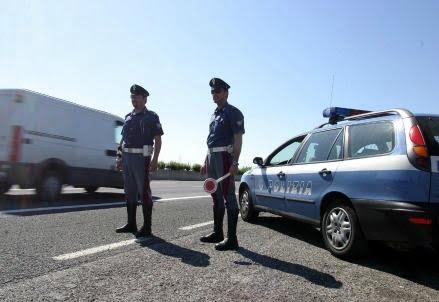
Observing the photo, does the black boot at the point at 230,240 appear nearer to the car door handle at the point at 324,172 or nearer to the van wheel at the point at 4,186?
the car door handle at the point at 324,172

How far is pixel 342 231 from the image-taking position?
197 inches

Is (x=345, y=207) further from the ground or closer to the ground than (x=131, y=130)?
closer to the ground

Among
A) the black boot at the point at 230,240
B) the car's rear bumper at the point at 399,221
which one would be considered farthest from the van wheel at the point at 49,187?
the car's rear bumper at the point at 399,221

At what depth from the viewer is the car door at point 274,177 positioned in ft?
21.8

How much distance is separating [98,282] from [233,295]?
1076mm

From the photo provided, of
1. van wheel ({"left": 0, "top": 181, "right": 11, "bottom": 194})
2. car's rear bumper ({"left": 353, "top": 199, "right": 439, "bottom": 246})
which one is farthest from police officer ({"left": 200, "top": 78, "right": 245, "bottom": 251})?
van wheel ({"left": 0, "top": 181, "right": 11, "bottom": 194})

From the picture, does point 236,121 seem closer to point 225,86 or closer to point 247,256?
point 225,86

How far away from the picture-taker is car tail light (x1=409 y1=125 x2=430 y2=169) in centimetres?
416

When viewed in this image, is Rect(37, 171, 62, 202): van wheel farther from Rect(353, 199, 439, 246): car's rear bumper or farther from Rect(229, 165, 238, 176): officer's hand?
Rect(353, 199, 439, 246): car's rear bumper

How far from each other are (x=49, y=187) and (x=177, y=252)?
5589 millimetres

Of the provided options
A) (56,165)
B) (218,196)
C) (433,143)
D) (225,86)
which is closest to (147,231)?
(218,196)

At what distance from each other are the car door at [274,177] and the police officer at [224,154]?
48.6 inches

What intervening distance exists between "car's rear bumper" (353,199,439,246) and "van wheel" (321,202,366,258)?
0.13m

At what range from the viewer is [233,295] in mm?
3568
